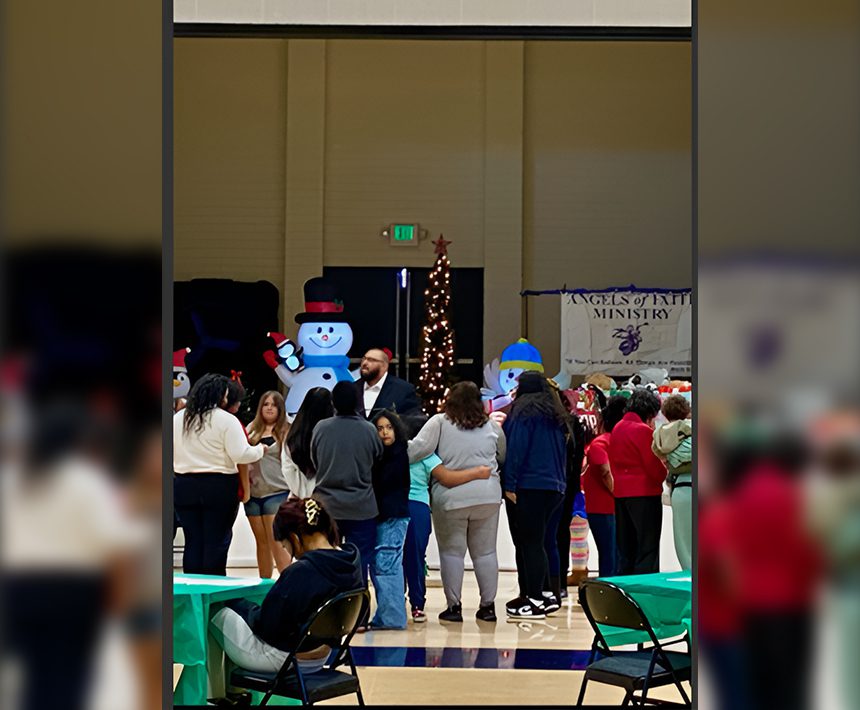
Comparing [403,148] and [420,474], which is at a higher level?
[403,148]

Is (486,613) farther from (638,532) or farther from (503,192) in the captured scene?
(503,192)

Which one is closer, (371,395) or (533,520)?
(533,520)

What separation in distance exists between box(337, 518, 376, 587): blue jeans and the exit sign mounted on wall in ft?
18.0

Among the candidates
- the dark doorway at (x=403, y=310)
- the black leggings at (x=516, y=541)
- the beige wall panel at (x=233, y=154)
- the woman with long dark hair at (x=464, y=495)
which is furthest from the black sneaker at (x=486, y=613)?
the beige wall panel at (x=233, y=154)

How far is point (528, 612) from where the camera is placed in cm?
704

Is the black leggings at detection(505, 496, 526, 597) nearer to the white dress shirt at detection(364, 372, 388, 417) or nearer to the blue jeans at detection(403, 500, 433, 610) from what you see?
the blue jeans at detection(403, 500, 433, 610)

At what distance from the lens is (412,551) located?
6949 millimetres

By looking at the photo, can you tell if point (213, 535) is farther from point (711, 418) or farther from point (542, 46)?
point (542, 46)

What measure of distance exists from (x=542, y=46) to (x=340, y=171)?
2374mm

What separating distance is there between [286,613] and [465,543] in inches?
110

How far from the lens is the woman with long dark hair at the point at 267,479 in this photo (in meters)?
7.11

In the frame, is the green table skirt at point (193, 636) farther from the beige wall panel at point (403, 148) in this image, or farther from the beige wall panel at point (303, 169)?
the beige wall panel at point (403, 148)

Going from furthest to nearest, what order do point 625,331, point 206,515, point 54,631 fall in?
point 625,331 < point 206,515 < point 54,631

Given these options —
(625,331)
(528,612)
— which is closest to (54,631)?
(528,612)
